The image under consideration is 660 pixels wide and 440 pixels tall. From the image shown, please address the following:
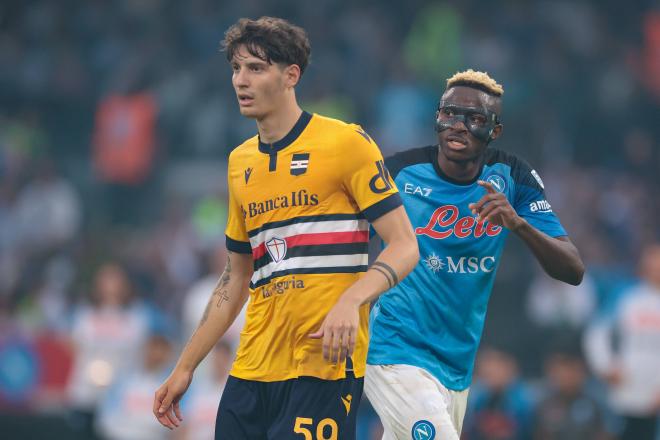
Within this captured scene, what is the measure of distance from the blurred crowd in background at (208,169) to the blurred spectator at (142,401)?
0.02 meters

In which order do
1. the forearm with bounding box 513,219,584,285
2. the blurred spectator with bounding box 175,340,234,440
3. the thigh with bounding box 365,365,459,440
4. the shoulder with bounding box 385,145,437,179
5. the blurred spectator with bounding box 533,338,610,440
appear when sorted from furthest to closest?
the blurred spectator with bounding box 175,340,234,440 < the blurred spectator with bounding box 533,338,610,440 < the shoulder with bounding box 385,145,437,179 < the thigh with bounding box 365,365,459,440 < the forearm with bounding box 513,219,584,285

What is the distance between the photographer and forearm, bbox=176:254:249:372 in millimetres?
5805

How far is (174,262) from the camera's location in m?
16.3

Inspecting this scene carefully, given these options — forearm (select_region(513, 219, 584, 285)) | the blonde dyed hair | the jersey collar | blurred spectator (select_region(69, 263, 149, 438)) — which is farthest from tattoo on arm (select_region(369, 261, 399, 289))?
blurred spectator (select_region(69, 263, 149, 438))

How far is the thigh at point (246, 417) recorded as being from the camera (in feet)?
18.2

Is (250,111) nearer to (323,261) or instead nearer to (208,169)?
(323,261)

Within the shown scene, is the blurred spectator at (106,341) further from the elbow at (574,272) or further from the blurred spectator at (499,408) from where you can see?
the elbow at (574,272)

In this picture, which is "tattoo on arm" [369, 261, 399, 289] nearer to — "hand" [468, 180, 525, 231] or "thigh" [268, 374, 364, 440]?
"thigh" [268, 374, 364, 440]

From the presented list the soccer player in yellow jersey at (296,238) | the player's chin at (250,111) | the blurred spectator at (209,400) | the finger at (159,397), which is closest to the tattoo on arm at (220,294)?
the soccer player in yellow jersey at (296,238)

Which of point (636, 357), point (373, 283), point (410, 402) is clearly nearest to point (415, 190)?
point (410, 402)

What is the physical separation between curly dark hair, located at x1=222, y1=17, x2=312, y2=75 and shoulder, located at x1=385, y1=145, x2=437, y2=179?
52.5 inches

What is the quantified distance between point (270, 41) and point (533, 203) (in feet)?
6.21

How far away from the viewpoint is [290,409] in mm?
5438

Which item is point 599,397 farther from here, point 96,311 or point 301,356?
point 301,356
